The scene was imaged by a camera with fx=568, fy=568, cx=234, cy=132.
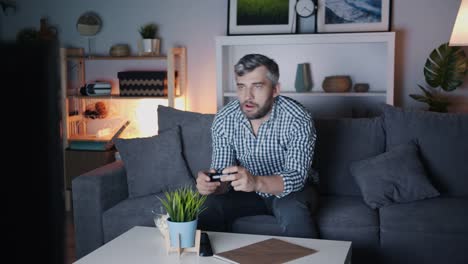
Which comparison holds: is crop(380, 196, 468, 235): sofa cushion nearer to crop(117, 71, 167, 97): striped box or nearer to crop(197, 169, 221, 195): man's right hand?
crop(197, 169, 221, 195): man's right hand

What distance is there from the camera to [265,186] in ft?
7.69

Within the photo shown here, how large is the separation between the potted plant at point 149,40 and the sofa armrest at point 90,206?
1.61 m

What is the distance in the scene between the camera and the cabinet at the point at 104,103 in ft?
13.9

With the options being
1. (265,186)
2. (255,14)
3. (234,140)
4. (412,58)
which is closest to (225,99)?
(255,14)

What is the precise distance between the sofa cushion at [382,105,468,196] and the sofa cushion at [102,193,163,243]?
1.28 metres

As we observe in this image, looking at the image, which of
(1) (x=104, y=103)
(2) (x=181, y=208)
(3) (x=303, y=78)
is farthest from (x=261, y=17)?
(2) (x=181, y=208)

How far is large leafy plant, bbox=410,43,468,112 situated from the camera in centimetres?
362

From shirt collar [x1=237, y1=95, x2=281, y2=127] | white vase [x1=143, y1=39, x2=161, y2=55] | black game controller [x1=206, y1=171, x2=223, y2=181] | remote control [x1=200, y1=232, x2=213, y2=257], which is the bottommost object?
remote control [x1=200, y1=232, x2=213, y2=257]

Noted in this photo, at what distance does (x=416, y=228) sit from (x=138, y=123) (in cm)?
262

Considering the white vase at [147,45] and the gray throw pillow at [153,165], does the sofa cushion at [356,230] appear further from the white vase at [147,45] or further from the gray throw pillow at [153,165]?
the white vase at [147,45]

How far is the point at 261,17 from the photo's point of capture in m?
4.17

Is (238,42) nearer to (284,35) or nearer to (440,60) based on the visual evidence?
(284,35)

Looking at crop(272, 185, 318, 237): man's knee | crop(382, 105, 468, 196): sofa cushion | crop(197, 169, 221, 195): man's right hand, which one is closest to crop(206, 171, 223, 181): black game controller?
crop(197, 169, 221, 195): man's right hand

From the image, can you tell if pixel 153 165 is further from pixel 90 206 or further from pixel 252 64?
pixel 252 64
